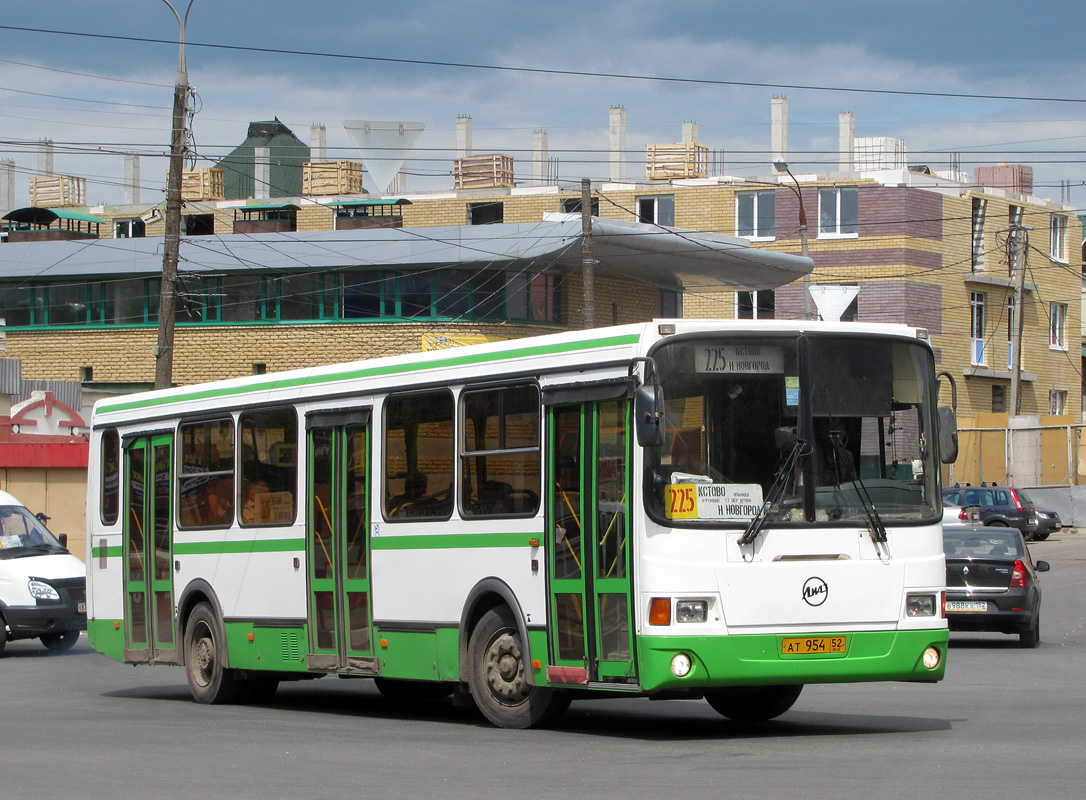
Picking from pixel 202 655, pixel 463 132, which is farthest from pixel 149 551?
pixel 463 132

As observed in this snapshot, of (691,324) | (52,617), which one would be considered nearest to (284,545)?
(691,324)

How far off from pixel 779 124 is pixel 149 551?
179 ft

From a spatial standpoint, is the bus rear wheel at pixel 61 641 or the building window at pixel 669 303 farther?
the building window at pixel 669 303

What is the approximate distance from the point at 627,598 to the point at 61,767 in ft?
11.5

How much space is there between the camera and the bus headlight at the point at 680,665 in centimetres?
964

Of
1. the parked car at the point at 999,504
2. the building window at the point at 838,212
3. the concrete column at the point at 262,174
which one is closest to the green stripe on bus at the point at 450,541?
the parked car at the point at 999,504

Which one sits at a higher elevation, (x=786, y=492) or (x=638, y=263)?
(x=638, y=263)

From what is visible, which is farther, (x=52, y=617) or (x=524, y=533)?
(x=52, y=617)

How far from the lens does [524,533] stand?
10.7 m

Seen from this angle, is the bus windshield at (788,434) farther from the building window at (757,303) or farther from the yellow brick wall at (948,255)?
the building window at (757,303)

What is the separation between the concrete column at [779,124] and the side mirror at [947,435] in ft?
A: 186

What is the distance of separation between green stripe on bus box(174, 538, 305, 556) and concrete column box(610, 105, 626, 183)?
51.0 metres

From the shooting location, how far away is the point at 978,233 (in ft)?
203

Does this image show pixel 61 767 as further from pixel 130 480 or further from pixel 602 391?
pixel 130 480
